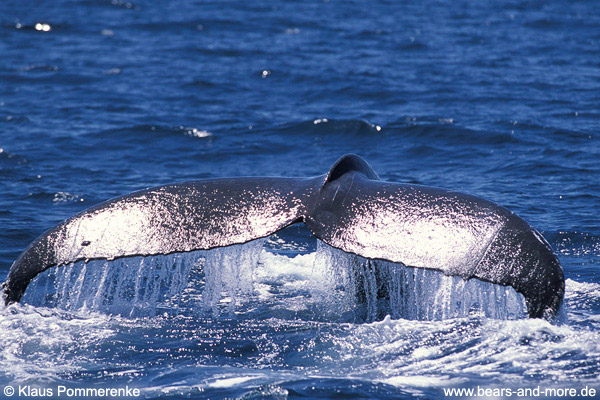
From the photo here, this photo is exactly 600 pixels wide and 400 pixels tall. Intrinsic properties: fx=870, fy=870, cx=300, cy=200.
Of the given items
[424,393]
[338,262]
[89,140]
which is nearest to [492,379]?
[424,393]

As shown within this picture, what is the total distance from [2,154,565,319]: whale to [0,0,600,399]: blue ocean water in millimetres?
457

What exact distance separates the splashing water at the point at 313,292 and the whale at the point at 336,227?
1.56ft

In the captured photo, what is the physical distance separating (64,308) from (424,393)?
2.87m

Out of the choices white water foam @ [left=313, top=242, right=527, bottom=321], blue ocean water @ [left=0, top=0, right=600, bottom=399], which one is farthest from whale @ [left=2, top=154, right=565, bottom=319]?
white water foam @ [left=313, top=242, right=527, bottom=321]

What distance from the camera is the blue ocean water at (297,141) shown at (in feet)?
17.6

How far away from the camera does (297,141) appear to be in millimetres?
13172

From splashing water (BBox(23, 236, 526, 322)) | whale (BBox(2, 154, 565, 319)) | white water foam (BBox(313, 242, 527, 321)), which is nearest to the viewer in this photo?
whale (BBox(2, 154, 565, 319))

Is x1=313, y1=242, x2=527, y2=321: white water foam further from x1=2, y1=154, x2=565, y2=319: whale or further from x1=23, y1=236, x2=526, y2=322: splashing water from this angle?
x1=2, y1=154, x2=565, y2=319: whale

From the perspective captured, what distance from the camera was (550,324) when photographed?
5074 millimetres

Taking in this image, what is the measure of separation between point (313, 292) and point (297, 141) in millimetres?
6455

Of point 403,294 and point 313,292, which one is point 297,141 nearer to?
point 313,292

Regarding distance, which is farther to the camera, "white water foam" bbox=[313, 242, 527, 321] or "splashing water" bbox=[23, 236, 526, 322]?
"splashing water" bbox=[23, 236, 526, 322]

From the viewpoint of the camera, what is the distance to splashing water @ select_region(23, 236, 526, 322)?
6.01 metres

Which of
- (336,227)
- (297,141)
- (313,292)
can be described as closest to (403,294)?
(313,292)
